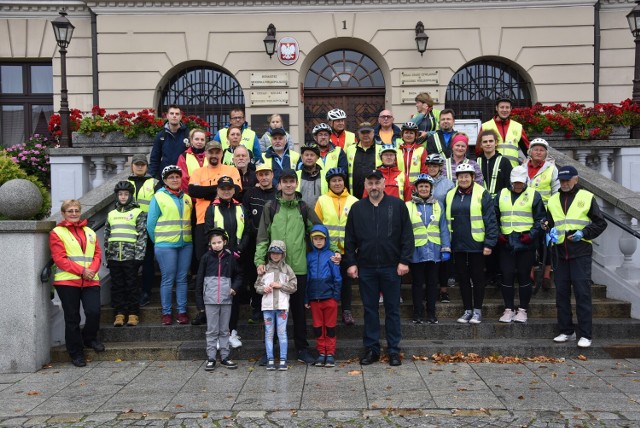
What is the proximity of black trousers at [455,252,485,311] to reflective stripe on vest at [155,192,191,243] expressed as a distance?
3.34m

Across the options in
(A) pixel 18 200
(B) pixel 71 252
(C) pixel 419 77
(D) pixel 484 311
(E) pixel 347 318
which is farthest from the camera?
(C) pixel 419 77

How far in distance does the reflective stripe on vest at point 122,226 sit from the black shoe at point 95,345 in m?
1.24

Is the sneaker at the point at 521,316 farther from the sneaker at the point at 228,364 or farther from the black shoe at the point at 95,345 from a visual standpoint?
the black shoe at the point at 95,345

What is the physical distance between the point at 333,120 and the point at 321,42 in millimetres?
7012

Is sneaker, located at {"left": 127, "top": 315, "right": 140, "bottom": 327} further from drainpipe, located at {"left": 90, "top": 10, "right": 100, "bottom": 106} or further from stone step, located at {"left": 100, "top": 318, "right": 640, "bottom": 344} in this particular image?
drainpipe, located at {"left": 90, "top": 10, "right": 100, "bottom": 106}

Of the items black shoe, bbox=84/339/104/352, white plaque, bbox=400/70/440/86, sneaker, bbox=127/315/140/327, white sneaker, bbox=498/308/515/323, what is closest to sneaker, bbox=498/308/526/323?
white sneaker, bbox=498/308/515/323

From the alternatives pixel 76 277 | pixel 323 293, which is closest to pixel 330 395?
pixel 323 293

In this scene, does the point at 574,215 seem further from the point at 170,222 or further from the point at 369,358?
the point at 170,222

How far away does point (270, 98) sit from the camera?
15992mm

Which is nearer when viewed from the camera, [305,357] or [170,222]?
[305,357]

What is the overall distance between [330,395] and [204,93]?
11.6 meters

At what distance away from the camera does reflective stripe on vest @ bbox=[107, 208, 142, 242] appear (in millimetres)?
8273

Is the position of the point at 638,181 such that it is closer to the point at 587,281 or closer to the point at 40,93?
the point at 587,281

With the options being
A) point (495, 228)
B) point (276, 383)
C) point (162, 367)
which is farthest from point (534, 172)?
point (162, 367)
